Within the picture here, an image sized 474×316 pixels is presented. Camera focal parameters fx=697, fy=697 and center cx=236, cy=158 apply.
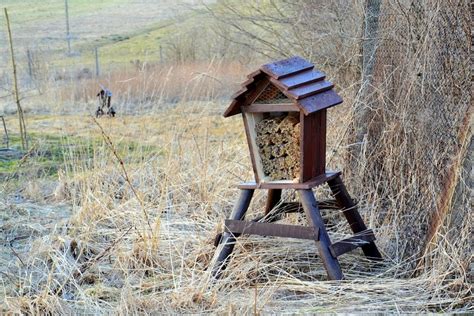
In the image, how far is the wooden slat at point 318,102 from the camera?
151 inches

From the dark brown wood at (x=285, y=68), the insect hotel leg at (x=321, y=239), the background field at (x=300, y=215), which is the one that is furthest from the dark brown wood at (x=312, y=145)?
the background field at (x=300, y=215)

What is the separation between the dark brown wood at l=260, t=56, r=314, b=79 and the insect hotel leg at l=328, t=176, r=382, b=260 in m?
0.73

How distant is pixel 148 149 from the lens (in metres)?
A: 7.37

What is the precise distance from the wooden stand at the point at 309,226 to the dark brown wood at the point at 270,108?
1.40 feet

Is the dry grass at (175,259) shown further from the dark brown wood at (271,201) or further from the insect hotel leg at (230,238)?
the dark brown wood at (271,201)

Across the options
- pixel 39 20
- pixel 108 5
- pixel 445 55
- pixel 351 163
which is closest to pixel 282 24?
pixel 351 163

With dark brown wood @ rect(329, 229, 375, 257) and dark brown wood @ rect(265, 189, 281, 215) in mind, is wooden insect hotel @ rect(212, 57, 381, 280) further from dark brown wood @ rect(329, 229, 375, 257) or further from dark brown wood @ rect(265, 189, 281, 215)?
dark brown wood @ rect(265, 189, 281, 215)

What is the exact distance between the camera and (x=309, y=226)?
401 cm

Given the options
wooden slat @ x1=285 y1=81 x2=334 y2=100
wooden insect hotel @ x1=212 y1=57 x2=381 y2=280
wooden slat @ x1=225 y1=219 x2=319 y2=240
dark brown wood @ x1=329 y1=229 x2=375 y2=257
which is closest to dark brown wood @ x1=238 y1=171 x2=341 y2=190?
wooden insect hotel @ x1=212 y1=57 x2=381 y2=280

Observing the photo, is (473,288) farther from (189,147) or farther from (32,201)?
(32,201)

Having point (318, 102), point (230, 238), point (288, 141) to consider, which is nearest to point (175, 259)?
point (230, 238)

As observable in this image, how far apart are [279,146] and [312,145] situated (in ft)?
0.66

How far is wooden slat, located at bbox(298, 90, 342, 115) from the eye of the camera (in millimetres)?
3830

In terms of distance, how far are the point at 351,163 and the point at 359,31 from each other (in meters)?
1.28
